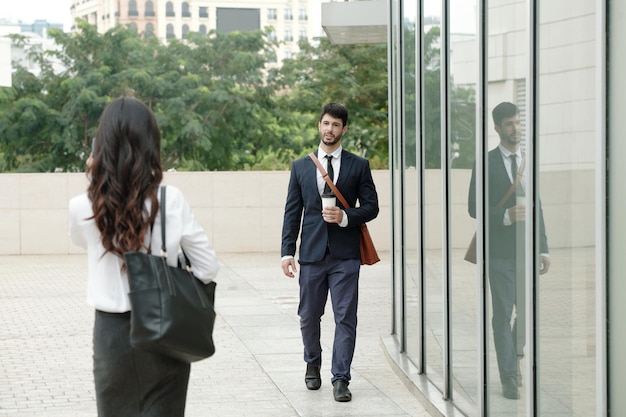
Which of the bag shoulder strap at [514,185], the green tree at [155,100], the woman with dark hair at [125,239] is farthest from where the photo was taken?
the green tree at [155,100]

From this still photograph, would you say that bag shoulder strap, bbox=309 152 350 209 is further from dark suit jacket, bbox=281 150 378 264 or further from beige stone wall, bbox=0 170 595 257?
beige stone wall, bbox=0 170 595 257

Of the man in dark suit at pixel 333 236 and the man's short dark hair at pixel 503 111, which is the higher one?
the man's short dark hair at pixel 503 111

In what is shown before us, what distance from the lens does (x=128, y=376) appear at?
13.5 ft

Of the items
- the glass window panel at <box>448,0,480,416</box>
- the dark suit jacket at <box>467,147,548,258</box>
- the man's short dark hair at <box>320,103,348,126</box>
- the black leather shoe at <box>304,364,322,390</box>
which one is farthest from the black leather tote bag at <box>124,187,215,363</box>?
the black leather shoe at <box>304,364,322,390</box>

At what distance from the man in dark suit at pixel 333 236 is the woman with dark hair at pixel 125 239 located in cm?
331

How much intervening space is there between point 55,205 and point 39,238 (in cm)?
68

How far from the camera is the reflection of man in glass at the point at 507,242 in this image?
18.0ft

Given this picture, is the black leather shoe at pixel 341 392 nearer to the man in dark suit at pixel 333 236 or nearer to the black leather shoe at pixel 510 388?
the man in dark suit at pixel 333 236

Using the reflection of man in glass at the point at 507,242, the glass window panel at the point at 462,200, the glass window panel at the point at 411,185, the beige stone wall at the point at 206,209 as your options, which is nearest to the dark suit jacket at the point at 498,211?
the reflection of man in glass at the point at 507,242

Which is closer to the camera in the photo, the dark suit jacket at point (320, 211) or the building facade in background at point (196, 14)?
the dark suit jacket at point (320, 211)

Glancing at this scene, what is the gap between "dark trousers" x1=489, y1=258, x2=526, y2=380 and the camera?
216 inches

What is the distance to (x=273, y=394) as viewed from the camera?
7.87m

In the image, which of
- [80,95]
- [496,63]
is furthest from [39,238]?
[496,63]

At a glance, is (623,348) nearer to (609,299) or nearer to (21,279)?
(609,299)
